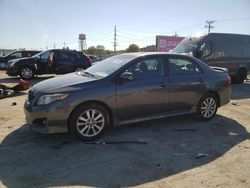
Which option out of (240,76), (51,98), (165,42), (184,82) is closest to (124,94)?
(51,98)

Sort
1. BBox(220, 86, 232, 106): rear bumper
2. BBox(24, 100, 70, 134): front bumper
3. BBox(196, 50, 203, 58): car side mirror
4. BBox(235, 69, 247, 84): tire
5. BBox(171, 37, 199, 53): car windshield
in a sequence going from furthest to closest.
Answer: BBox(235, 69, 247, 84): tire
BBox(171, 37, 199, 53): car windshield
BBox(196, 50, 203, 58): car side mirror
BBox(220, 86, 232, 106): rear bumper
BBox(24, 100, 70, 134): front bumper

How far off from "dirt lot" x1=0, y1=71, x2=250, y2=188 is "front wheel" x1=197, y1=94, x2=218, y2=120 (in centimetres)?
28

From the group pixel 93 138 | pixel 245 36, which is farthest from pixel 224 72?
pixel 245 36

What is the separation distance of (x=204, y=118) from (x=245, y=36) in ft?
31.7

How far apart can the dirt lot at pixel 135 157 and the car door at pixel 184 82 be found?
0.52 meters

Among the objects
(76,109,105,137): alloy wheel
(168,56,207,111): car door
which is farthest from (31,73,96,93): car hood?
(168,56,207,111): car door

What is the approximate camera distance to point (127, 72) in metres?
5.77

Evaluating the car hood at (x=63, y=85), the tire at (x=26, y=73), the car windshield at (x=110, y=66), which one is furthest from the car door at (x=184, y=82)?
the tire at (x=26, y=73)

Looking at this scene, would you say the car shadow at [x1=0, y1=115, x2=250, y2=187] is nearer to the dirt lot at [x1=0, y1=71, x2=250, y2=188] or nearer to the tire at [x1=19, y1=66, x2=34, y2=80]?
the dirt lot at [x1=0, y1=71, x2=250, y2=188]

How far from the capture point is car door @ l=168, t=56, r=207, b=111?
6410 millimetres

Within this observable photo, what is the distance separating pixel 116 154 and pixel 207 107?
9.99 feet

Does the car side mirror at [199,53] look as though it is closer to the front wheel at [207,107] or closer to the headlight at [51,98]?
the front wheel at [207,107]

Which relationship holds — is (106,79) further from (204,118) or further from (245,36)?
(245,36)

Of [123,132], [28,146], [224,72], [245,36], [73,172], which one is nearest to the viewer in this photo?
[73,172]
